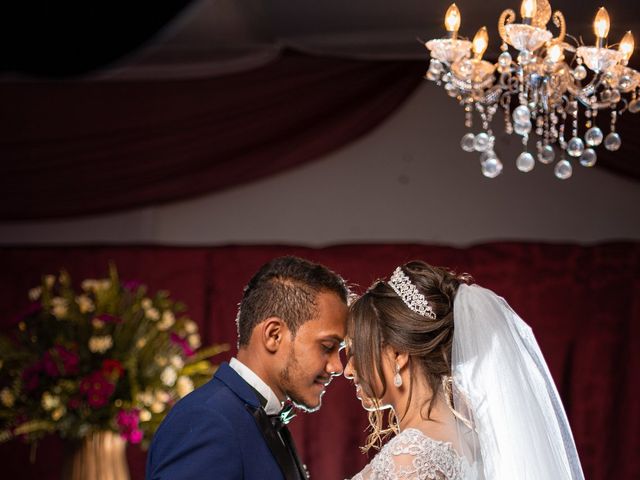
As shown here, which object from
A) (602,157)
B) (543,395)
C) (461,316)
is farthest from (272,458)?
(602,157)

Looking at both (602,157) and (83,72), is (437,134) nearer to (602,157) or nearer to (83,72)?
(602,157)

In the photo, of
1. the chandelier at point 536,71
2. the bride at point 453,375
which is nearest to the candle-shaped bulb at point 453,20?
the chandelier at point 536,71

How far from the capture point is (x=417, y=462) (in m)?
2.31

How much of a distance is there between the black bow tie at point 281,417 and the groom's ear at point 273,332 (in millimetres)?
168

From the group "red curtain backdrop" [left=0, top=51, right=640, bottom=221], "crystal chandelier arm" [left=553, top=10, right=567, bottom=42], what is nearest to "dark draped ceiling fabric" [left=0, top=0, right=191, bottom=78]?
"crystal chandelier arm" [left=553, top=10, right=567, bottom=42]

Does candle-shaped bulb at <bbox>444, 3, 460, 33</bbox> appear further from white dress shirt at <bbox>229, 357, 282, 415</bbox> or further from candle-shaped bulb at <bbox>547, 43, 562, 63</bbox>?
white dress shirt at <bbox>229, 357, 282, 415</bbox>

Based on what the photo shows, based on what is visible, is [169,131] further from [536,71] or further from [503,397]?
[503,397]

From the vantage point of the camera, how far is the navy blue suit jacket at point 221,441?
7.84 feet

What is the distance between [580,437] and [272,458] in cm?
325

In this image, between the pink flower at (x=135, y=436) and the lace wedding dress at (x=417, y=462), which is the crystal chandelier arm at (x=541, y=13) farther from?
the pink flower at (x=135, y=436)

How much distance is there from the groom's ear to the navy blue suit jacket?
12 cm

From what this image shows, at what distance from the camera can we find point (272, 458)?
8.23ft

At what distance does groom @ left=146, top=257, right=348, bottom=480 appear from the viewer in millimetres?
2453

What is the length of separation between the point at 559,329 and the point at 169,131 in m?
2.66
